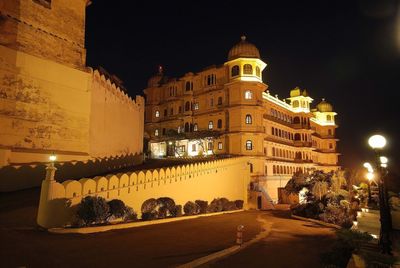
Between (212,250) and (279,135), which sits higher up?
(279,135)

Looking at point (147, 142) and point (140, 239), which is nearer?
point (140, 239)

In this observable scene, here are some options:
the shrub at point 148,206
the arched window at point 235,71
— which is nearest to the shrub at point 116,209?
the shrub at point 148,206

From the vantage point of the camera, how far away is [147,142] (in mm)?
49406

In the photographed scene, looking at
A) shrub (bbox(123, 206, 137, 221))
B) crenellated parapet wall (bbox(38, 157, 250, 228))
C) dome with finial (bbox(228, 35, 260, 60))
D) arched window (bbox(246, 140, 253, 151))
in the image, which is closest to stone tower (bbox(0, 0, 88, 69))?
crenellated parapet wall (bbox(38, 157, 250, 228))

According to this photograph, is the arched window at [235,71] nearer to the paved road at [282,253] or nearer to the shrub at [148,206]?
the shrub at [148,206]

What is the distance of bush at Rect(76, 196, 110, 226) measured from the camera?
11914mm

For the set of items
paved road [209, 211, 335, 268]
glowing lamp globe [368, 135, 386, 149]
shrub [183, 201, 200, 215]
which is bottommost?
paved road [209, 211, 335, 268]

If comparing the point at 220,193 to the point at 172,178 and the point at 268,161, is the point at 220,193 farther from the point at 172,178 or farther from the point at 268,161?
the point at 268,161

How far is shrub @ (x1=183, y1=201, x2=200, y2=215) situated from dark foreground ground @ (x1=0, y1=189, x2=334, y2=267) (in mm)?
6371

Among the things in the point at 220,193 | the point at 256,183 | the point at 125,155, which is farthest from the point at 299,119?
the point at 125,155

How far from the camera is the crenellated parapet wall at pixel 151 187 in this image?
11.5 meters

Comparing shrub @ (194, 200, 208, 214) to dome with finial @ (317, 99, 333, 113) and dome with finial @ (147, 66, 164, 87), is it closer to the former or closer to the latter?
dome with finial @ (147, 66, 164, 87)

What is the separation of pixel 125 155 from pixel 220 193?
9.09m

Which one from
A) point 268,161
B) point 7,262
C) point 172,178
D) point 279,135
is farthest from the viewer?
point 279,135
